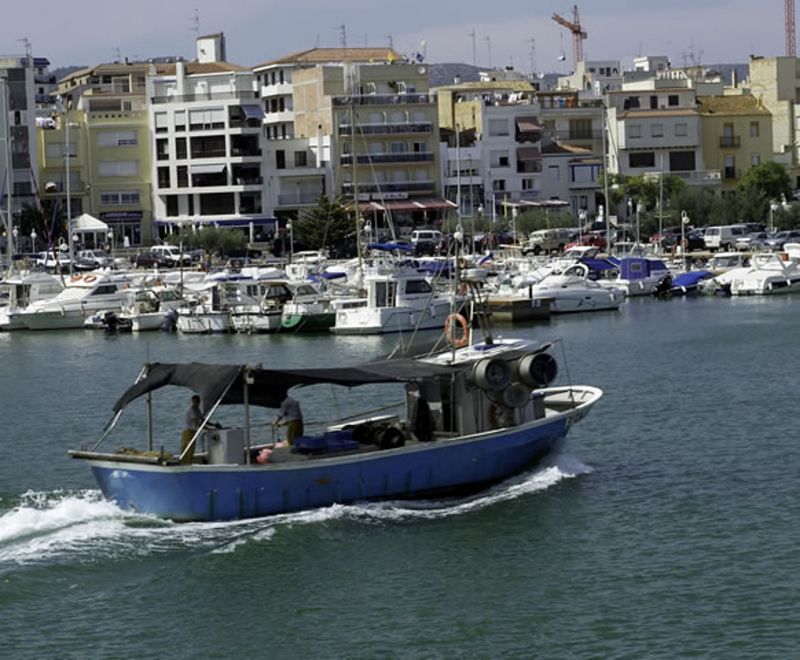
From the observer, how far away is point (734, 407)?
35688 millimetres

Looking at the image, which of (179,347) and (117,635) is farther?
(179,347)

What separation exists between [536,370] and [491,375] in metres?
0.73

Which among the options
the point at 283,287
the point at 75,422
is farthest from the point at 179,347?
the point at 75,422

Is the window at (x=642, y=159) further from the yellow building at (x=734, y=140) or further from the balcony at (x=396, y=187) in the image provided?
the balcony at (x=396, y=187)

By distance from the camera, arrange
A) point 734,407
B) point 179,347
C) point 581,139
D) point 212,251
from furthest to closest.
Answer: point 581,139
point 212,251
point 179,347
point 734,407

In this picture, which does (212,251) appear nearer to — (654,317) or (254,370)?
(654,317)

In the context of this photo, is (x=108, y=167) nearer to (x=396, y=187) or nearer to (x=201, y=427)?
(x=396, y=187)

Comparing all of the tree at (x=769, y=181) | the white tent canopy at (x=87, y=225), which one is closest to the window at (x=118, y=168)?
the white tent canopy at (x=87, y=225)

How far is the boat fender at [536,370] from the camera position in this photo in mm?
26453

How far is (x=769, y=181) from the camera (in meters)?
96.7

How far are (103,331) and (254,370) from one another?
37.6m

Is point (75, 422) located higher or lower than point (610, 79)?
lower

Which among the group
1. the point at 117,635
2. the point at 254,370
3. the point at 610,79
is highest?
the point at 610,79

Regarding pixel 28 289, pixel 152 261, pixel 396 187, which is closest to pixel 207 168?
pixel 396 187
